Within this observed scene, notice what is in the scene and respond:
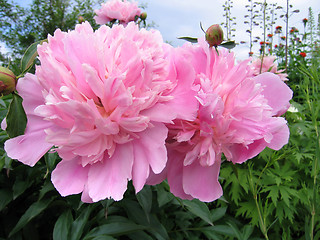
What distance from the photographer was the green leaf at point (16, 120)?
1.24 feet

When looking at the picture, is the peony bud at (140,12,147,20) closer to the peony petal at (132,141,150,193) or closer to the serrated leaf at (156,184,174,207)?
the serrated leaf at (156,184,174,207)

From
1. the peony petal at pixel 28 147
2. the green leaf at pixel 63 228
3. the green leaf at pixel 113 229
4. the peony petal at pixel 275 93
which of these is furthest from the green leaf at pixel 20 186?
the peony petal at pixel 275 93

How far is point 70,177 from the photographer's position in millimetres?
378

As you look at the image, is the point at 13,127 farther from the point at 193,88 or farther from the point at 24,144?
the point at 193,88

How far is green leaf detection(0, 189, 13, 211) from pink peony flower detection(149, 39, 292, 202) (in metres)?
0.72

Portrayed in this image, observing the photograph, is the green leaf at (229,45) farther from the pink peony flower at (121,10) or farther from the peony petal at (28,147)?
the pink peony flower at (121,10)

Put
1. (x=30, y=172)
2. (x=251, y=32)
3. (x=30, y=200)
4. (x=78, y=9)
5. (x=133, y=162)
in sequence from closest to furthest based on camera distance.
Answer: (x=133, y=162) < (x=30, y=172) < (x=30, y=200) < (x=251, y=32) < (x=78, y=9)

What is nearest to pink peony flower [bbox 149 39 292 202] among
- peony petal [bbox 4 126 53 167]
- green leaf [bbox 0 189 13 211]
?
peony petal [bbox 4 126 53 167]

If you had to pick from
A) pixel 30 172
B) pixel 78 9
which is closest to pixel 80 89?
pixel 30 172

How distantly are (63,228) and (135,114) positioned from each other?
1.95ft

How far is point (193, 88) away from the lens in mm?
364

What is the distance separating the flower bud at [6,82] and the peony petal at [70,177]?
0.12 m

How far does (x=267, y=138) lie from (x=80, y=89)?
244 millimetres

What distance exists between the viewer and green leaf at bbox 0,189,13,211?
0.91 m
